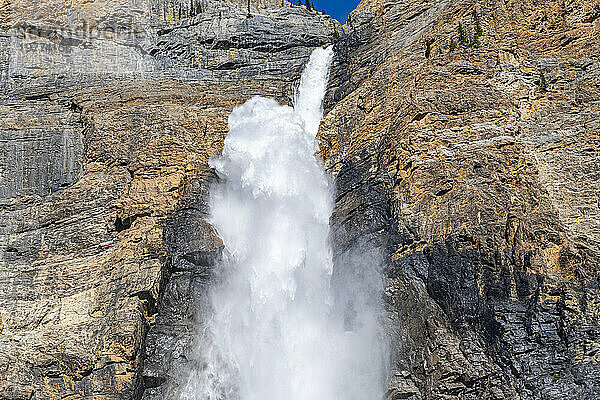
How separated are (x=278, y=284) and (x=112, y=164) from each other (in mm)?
8445

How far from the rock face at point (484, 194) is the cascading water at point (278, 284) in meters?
1.21

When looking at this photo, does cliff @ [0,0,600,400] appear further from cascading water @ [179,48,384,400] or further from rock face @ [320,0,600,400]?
cascading water @ [179,48,384,400]

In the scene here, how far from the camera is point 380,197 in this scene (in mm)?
22500

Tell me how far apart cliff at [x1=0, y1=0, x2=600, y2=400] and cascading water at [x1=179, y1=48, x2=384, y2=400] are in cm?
83

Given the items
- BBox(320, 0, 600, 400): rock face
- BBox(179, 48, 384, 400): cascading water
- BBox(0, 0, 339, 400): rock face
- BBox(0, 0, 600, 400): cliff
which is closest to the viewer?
BBox(320, 0, 600, 400): rock face

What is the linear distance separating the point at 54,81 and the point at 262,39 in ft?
34.3

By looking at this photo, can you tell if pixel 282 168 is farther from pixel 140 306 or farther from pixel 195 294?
pixel 140 306

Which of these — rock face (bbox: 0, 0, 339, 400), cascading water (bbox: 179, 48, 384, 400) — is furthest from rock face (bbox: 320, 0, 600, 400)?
rock face (bbox: 0, 0, 339, 400)

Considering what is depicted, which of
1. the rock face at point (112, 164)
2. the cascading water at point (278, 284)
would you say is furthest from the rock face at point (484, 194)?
the rock face at point (112, 164)

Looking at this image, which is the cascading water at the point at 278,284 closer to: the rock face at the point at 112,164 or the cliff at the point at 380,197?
the cliff at the point at 380,197

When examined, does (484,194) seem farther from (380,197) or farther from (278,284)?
(278,284)

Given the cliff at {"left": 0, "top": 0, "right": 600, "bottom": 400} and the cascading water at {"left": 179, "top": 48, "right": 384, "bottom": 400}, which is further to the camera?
the cascading water at {"left": 179, "top": 48, "right": 384, "bottom": 400}

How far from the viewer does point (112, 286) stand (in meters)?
22.2

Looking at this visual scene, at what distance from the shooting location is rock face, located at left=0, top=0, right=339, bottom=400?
830 inches
